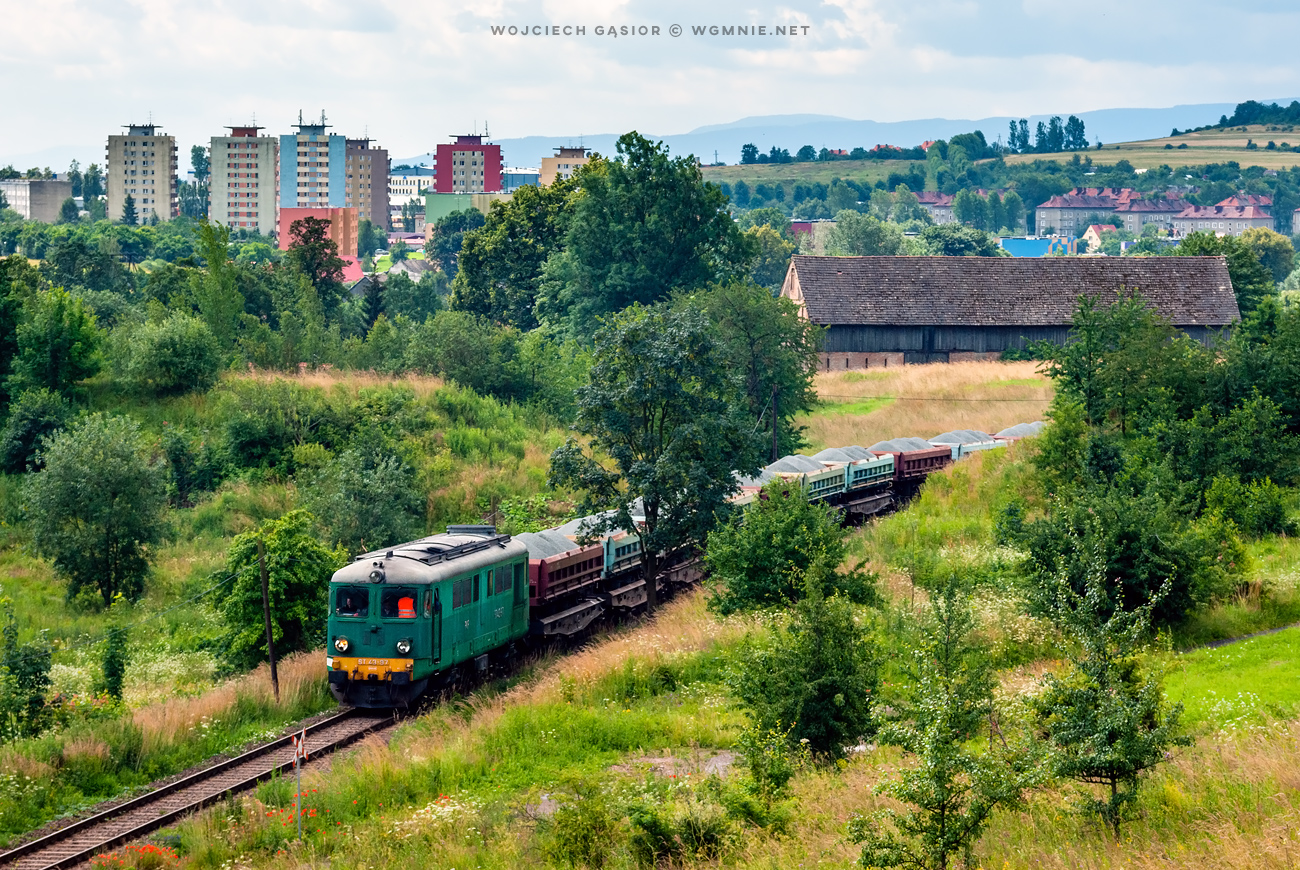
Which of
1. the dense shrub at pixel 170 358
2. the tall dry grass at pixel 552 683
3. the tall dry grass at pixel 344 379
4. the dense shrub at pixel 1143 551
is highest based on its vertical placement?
the dense shrub at pixel 170 358

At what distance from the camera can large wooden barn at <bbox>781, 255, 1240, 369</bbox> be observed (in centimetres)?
7419

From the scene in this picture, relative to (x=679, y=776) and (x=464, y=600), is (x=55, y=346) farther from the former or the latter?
(x=679, y=776)

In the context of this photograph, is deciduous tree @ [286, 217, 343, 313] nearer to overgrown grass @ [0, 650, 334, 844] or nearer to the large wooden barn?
the large wooden barn

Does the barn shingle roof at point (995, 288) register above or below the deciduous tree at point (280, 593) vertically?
above

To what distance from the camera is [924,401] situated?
207 ft

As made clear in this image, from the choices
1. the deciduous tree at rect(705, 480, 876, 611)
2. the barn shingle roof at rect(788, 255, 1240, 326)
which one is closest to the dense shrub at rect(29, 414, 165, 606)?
the deciduous tree at rect(705, 480, 876, 611)

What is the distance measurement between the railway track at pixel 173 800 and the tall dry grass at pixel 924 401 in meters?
35.6

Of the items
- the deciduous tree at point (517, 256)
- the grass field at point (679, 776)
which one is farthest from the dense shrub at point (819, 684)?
the deciduous tree at point (517, 256)

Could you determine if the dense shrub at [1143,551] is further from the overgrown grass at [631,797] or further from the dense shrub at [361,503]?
the dense shrub at [361,503]

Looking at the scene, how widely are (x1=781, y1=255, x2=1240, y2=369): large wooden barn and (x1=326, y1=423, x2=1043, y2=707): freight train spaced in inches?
1711

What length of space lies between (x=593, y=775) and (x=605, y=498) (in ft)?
39.8

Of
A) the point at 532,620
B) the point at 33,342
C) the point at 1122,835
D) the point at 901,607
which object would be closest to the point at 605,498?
the point at 532,620

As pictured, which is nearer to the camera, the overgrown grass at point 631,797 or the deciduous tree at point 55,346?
the overgrown grass at point 631,797

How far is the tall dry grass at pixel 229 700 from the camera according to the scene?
22.5m
